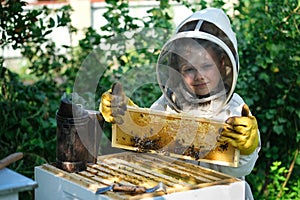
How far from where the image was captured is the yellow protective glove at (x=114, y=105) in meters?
2.76

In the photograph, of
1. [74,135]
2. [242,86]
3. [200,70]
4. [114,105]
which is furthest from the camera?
[242,86]

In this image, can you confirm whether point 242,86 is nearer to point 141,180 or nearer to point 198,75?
point 198,75

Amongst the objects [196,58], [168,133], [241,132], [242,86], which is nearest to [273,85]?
[242,86]

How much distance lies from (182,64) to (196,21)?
0.22 metres

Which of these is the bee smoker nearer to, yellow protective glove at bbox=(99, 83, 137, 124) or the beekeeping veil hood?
yellow protective glove at bbox=(99, 83, 137, 124)

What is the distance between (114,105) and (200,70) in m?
0.44

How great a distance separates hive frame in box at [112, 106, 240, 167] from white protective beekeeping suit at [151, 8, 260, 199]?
17 centimetres

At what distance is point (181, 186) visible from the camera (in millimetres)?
2441

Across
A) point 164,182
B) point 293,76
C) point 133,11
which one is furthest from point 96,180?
point 133,11

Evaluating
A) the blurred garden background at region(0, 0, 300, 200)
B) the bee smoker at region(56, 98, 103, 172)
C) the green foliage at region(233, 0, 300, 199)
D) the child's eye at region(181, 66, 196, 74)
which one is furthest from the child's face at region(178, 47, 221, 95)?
the green foliage at region(233, 0, 300, 199)

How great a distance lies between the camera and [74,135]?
265 cm

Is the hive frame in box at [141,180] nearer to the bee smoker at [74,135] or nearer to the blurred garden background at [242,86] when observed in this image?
the bee smoker at [74,135]

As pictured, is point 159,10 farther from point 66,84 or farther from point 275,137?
point 275,137

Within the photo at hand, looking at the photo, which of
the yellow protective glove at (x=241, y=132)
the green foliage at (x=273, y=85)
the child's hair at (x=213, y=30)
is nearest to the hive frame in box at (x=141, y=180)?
the yellow protective glove at (x=241, y=132)
